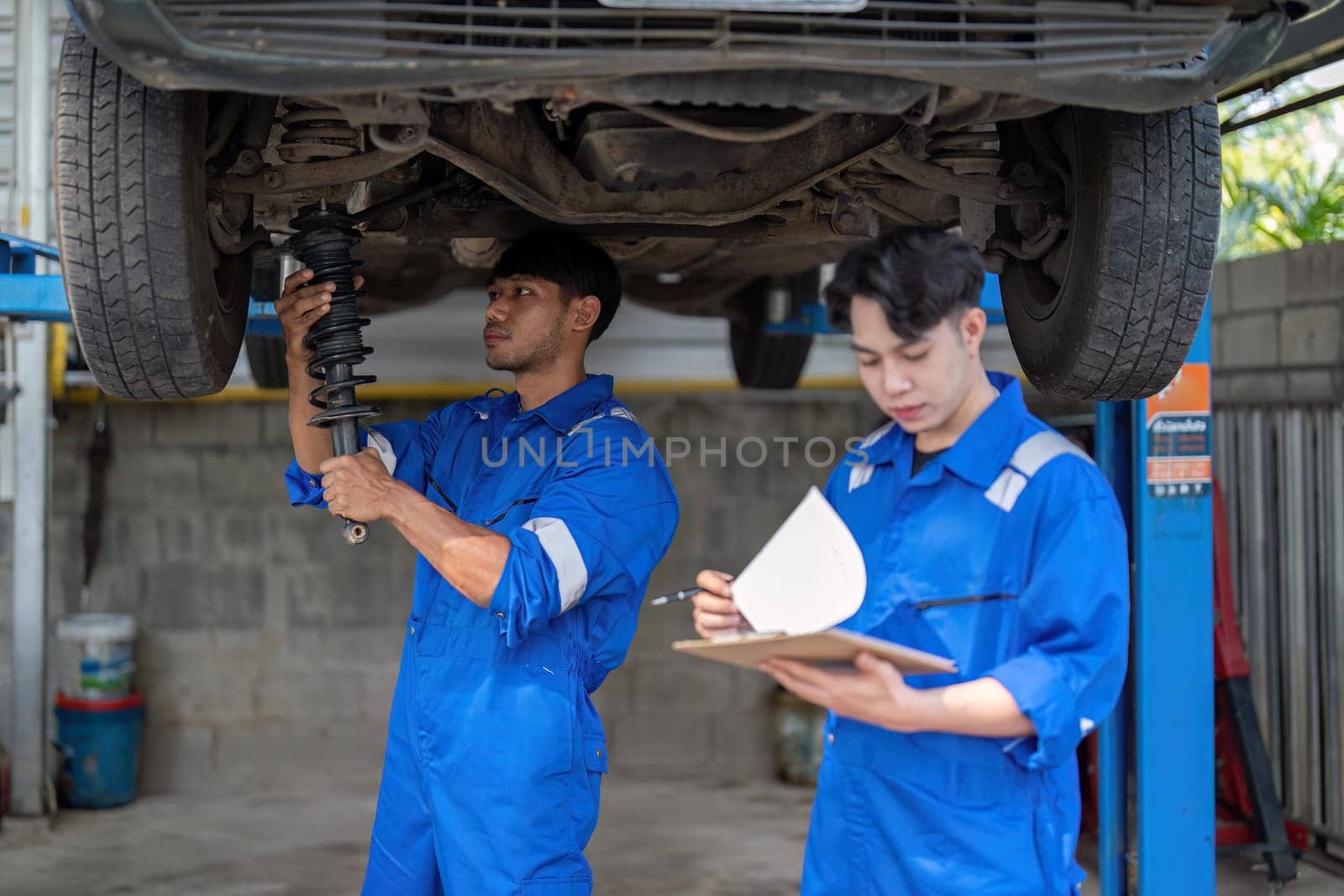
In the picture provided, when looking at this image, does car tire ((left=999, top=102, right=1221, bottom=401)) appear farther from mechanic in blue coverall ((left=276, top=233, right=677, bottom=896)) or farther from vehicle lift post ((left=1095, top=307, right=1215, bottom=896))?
vehicle lift post ((left=1095, top=307, right=1215, bottom=896))

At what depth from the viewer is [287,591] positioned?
17.1 feet

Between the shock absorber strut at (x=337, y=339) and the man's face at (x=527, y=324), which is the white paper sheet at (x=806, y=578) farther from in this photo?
the man's face at (x=527, y=324)

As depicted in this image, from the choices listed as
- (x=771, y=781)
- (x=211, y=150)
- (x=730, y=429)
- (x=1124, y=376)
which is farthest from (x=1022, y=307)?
(x=771, y=781)

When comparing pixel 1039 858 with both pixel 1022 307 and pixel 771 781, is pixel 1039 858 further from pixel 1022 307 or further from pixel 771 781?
pixel 771 781

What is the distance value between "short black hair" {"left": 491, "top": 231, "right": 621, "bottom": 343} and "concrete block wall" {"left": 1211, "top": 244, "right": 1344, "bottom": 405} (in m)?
2.83

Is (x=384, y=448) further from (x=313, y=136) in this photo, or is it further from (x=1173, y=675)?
(x=1173, y=675)

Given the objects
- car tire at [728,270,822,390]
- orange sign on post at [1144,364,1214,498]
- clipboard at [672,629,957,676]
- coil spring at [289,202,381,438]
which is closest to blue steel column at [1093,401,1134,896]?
orange sign on post at [1144,364,1214,498]

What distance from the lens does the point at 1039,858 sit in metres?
1.52

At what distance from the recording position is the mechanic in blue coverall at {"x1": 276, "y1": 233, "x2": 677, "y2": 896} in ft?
6.85

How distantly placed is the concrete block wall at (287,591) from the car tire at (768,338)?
46cm

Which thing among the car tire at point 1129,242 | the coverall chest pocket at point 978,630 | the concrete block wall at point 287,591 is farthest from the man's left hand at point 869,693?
the concrete block wall at point 287,591

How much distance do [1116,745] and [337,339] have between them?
7.67 ft

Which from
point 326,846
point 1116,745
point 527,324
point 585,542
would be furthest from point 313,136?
point 326,846

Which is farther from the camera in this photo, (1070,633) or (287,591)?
(287,591)
